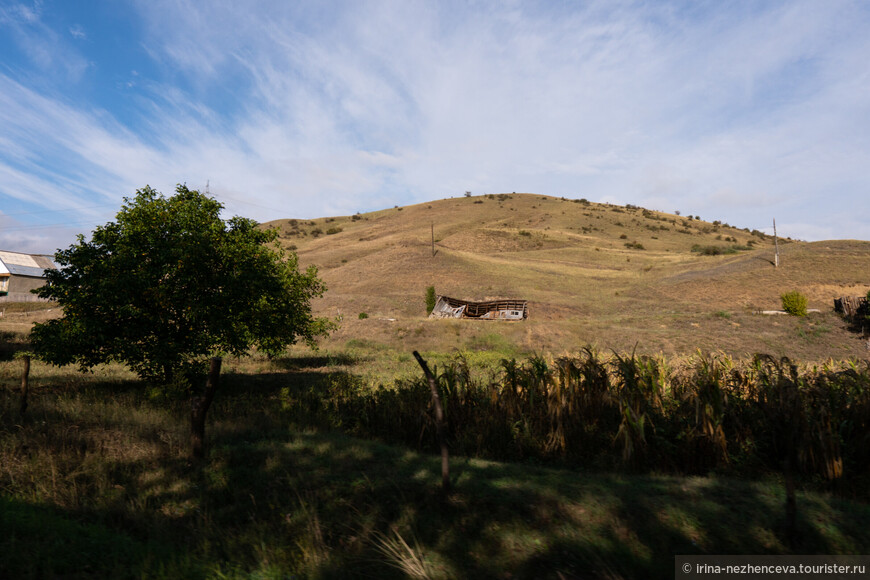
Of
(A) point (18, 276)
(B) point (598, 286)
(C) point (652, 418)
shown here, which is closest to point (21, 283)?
(A) point (18, 276)

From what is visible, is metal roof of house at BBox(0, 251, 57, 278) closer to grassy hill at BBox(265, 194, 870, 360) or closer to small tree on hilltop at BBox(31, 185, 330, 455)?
grassy hill at BBox(265, 194, 870, 360)

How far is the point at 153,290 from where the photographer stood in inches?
429

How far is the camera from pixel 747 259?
46000mm

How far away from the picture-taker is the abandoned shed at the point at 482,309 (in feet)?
105

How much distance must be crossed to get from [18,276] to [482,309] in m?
55.7

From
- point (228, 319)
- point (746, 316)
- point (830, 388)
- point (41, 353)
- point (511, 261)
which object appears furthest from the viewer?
point (511, 261)

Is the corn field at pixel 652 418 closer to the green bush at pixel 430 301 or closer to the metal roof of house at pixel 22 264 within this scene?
the green bush at pixel 430 301

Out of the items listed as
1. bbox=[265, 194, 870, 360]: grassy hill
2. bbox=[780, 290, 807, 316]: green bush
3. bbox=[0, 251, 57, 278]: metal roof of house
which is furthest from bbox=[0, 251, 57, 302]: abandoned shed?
bbox=[780, 290, 807, 316]: green bush

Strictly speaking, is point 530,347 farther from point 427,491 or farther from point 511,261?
point 511,261

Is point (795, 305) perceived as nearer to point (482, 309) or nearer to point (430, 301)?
point (482, 309)

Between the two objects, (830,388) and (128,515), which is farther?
(830,388)

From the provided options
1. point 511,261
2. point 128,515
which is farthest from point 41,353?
point 511,261

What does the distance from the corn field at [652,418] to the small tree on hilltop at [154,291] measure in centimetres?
485

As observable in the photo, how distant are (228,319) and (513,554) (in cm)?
1004
